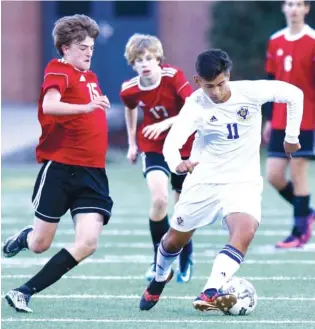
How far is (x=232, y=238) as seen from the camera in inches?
284

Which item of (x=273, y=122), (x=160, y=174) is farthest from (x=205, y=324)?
(x=273, y=122)

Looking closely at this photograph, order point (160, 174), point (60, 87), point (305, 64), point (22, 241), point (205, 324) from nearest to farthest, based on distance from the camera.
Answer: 1. point (205, 324)
2. point (60, 87)
3. point (22, 241)
4. point (160, 174)
5. point (305, 64)

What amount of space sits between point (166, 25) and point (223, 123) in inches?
804

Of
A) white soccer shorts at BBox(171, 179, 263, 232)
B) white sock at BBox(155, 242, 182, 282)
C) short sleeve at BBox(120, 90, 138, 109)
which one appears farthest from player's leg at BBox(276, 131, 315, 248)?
white soccer shorts at BBox(171, 179, 263, 232)

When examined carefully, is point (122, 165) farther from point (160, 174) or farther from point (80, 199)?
point (80, 199)

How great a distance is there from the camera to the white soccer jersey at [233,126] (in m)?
7.33

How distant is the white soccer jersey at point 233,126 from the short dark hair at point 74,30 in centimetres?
77

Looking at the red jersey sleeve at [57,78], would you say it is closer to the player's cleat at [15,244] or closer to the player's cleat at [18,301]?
the player's cleat at [15,244]

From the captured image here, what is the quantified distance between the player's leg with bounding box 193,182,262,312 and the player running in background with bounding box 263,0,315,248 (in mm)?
3255

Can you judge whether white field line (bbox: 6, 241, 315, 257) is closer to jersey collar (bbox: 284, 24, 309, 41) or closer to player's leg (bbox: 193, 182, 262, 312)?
jersey collar (bbox: 284, 24, 309, 41)

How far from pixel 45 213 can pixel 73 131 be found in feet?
1.74

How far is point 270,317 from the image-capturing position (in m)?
7.22

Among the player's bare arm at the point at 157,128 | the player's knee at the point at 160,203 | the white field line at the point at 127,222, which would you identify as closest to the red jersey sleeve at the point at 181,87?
the player's bare arm at the point at 157,128

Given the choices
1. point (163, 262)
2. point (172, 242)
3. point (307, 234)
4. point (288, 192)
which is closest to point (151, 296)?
point (163, 262)
